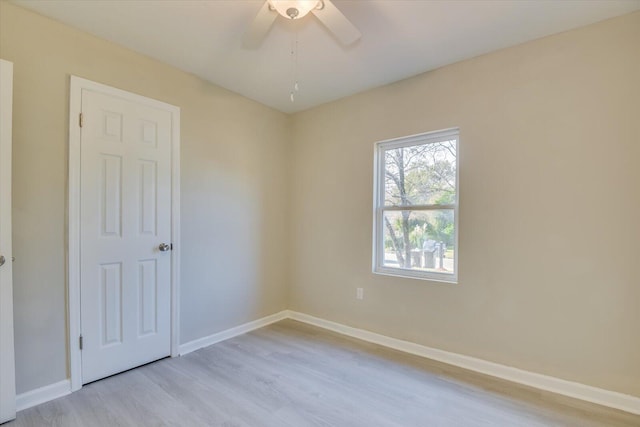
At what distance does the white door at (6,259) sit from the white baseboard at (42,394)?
0.34 feet

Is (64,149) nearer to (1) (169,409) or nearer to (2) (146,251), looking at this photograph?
(2) (146,251)

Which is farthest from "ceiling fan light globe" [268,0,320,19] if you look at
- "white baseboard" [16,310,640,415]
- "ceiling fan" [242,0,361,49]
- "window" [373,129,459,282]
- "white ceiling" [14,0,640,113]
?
"white baseboard" [16,310,640,415]

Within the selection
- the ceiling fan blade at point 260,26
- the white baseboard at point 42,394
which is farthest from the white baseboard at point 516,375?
the ceiling fan blade at point 260,26

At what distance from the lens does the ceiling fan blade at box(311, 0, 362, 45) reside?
5.17ft

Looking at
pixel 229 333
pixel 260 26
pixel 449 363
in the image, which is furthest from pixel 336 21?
pixel 229 333

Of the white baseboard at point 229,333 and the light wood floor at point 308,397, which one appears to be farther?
the white baseboard at point 229,333

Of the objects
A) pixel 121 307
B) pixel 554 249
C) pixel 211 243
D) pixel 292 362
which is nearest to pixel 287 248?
pixel 211 243

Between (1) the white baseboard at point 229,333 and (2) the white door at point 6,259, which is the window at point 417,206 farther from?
(2) the white door at point 6,259

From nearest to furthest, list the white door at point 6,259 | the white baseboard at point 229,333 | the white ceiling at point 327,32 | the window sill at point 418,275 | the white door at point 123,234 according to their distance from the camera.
Result: 1. the white door at point 6,259
2. the white ceiling at point 327,32
3. the white door at point 123,234
4. the window sill at point 418,275
5. the white baseboard at point 229,333

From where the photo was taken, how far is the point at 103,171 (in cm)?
227

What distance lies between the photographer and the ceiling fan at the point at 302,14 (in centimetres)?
158

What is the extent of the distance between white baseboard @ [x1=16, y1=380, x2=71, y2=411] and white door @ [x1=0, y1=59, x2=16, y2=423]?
10cm

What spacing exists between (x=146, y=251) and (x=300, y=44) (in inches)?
80.4

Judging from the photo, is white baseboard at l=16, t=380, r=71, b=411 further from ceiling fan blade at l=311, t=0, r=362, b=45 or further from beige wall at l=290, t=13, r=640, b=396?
ceiling fan blade at l=311, t=0, r=362, b=45
